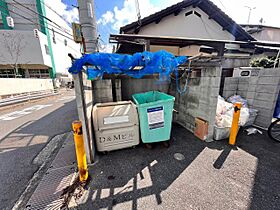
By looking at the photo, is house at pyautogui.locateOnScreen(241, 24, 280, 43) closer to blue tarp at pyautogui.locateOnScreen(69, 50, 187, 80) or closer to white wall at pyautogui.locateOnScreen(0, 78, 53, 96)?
blue tarp at pyautogui.locateOnScreen(69, 50, 187, 80)

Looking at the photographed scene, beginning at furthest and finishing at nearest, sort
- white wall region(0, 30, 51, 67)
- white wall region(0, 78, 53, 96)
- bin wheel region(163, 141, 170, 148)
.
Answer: white wall region(0, 30, 51, 67), white wall region(0, 78, 53, 96), bin wheel region(163, 141, 170, 148)

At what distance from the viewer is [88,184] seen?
82.8 inches

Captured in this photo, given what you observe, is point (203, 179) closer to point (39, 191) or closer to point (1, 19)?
point (39, 191)

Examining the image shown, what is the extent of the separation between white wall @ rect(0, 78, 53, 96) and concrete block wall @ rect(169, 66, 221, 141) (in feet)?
40.4

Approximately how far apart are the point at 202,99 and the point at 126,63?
7.41 feet

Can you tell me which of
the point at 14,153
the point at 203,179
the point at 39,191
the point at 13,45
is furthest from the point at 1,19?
the point at 203,179

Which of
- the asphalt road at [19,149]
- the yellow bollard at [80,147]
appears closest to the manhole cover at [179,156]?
the yellow bollard at [80,147]

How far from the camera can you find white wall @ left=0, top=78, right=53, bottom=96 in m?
9.26

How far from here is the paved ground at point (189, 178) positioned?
5.84ft

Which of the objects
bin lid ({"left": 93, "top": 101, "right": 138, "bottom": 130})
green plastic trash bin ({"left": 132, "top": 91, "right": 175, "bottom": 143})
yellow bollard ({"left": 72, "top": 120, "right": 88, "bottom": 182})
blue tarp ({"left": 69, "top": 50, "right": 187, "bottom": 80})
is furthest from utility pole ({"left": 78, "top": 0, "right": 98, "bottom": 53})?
yellow bollard ({"left": 72, "top": 120, "right": 88, "bottom": 182})

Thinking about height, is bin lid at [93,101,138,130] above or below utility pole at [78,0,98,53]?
below

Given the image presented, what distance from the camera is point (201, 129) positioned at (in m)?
3.37

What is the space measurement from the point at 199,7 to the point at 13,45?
23.4 meters

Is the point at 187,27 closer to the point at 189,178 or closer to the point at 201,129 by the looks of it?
the point at 201,129
